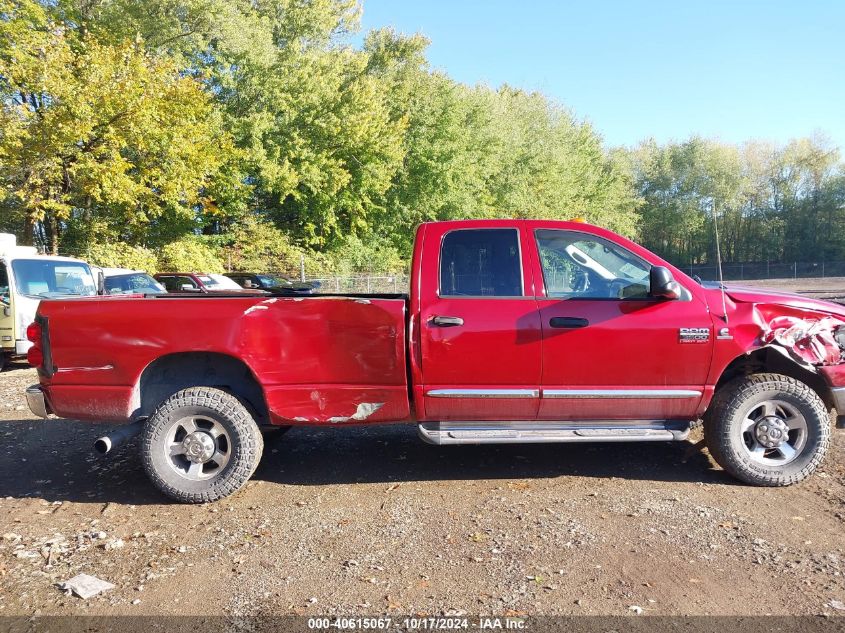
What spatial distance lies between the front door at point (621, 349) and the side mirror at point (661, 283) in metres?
0.13

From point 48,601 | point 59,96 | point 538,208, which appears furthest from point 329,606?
point 538,208

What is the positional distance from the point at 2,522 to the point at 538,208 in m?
36.0

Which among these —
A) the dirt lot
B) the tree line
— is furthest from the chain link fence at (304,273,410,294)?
the dirt lot

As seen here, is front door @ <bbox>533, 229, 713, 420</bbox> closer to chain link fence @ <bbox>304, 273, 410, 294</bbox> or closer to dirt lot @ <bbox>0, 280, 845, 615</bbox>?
dirt lot @ <bbox>0, 280, 845, 615</bbox>

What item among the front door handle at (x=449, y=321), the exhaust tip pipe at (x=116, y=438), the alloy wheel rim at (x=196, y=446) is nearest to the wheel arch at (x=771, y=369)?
the front door handle at (x=449, y=321)

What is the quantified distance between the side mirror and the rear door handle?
1.65ft

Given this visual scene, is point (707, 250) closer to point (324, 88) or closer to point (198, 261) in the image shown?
point (324, 88)

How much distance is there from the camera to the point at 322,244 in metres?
31.1

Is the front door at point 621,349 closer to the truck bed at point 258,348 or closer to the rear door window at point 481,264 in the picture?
the rear door window at point 481,264

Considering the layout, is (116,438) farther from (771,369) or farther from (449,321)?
(771,369)

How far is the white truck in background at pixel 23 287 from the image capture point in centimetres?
973

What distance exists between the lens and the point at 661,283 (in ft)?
13.2

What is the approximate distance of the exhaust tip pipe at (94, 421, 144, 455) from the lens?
4.09 m

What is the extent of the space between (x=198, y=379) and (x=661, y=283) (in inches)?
136
